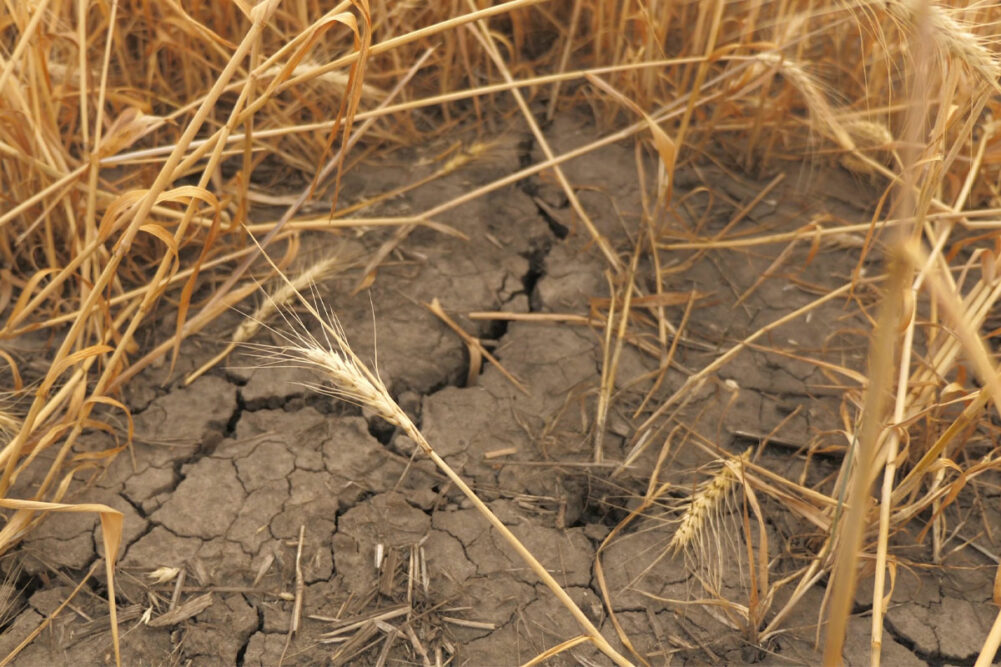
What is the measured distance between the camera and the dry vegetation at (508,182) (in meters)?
1.44

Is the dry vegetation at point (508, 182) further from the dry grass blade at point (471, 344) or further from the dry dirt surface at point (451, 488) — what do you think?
the dry grass blade at point (471, 344)

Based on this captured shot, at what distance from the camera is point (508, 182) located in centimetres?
202

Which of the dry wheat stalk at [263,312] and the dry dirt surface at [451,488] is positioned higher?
the dry wheat stalk at [263,312]

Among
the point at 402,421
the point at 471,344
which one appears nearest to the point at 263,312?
the point at 471,344

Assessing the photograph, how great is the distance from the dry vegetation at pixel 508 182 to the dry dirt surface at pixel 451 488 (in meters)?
0.05

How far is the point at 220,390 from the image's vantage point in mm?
1911

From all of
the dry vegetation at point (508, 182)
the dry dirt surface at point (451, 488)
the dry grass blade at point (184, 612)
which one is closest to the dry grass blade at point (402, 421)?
the dry vegetation at point (508, 182)

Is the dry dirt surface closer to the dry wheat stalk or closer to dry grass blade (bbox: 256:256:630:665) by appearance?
the dry wheat stalk

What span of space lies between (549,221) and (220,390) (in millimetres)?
984

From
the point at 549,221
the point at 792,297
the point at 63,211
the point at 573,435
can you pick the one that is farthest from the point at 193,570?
the point at 792,297

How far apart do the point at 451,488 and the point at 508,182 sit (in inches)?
28.9

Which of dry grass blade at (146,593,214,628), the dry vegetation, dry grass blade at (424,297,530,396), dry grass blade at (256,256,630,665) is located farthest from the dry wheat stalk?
dry grass blade at (256,256,630,665)

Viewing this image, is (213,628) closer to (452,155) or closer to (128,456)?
(128,456)

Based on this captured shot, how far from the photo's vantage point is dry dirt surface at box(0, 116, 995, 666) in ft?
4.96
